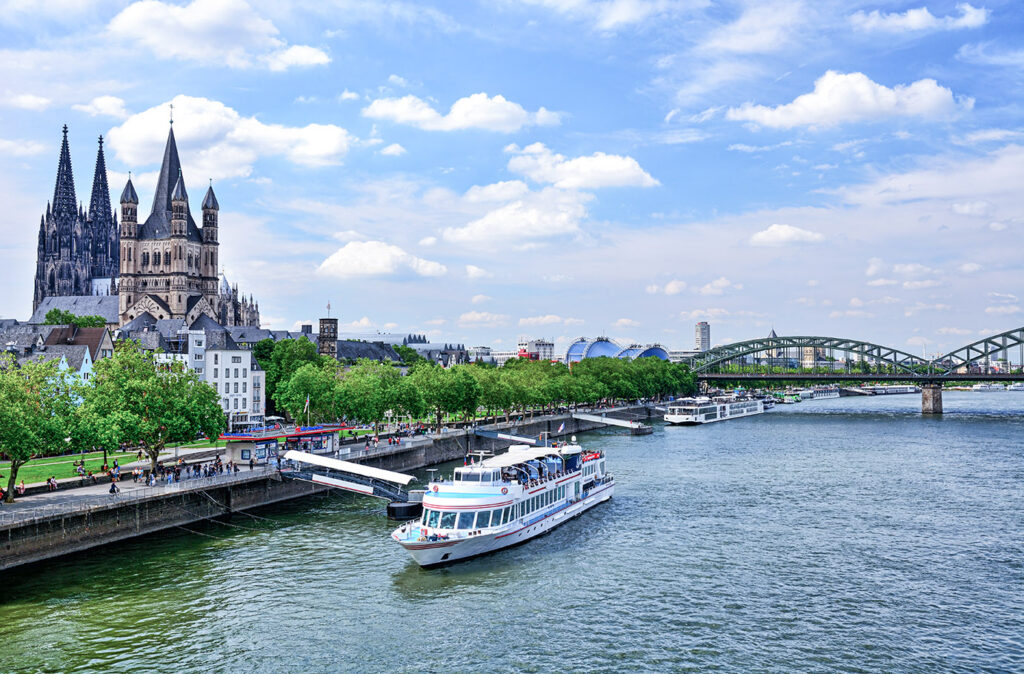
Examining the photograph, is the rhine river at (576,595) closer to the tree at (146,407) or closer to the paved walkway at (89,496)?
the paved walkway at (89,496)

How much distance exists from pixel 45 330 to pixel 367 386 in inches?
2685

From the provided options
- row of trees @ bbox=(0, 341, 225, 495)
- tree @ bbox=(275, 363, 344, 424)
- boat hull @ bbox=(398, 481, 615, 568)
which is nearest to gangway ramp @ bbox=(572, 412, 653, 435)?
tree @ bbox=(275, 363, 344, 424)

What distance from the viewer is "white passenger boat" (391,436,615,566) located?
50.4 meters

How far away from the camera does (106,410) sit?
217 ft

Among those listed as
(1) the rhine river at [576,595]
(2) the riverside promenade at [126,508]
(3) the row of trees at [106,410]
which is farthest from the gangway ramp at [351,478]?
(3) the row of trees at [106,410]

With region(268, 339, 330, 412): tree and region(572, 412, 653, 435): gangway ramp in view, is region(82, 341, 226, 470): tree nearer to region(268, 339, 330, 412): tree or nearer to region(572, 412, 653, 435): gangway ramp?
region(268, 339, 330, 412): tree

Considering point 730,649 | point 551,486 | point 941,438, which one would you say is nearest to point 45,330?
point 551,486

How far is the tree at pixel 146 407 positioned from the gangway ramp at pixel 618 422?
8610cm

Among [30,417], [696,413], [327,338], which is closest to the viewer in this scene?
[30,417]

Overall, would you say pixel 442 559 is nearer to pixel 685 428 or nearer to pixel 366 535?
pixel 366 535

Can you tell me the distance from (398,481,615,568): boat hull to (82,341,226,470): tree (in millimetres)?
26902

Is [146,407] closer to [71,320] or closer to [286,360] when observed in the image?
[286,360]

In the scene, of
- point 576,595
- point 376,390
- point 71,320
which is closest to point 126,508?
point 576,595

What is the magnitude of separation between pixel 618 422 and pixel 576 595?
109 meters
